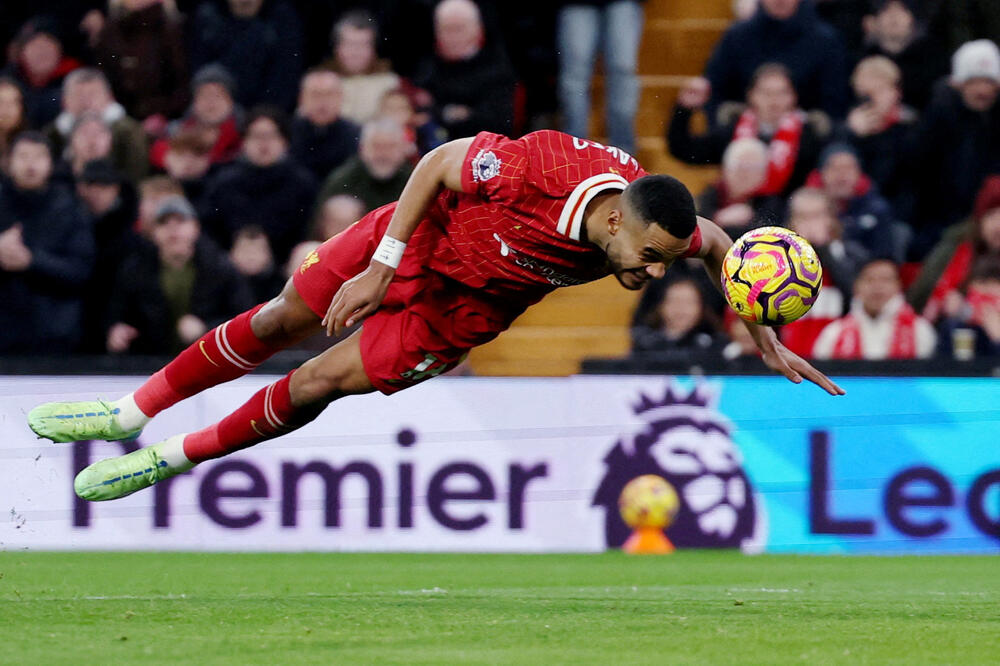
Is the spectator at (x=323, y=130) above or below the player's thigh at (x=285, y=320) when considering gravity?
above

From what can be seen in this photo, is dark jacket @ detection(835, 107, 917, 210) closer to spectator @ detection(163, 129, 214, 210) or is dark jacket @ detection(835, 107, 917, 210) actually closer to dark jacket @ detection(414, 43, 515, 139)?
dark jacket @ detection(414, 43, 515, 139)

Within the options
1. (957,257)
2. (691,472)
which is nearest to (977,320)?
(957,257)

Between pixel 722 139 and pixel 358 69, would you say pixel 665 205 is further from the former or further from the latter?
pixel 358 69

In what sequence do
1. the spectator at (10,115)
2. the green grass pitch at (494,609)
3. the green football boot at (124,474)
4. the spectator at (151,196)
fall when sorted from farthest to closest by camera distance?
1. the spectator at (10,115)
2. the spectator at (151,196)
3. the green football boot at (124,474)
4. the green grass pitch at (494,609)

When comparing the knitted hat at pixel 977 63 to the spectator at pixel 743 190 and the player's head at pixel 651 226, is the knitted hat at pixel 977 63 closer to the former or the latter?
the spectator at pixel 743 190

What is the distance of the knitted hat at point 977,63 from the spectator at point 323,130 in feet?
14.7

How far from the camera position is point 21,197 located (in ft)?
41.5

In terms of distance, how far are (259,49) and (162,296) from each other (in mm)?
2385

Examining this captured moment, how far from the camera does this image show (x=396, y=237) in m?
7.56

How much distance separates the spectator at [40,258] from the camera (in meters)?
12.5

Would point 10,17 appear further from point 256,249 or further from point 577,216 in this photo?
point 577,216

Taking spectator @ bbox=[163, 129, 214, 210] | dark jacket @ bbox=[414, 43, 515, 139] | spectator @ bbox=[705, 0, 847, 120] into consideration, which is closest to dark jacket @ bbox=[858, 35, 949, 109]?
spectator @ bbox=[705, 0, 847, 120]

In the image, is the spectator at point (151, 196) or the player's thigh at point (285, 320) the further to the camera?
the spectator at point (151, 196)

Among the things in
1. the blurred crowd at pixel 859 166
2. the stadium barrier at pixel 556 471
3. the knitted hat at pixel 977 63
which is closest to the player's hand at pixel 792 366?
the stadium barrier at pixel 556 471
